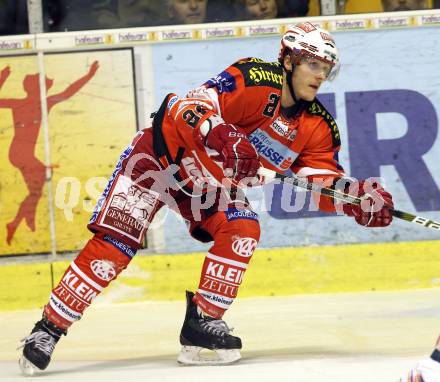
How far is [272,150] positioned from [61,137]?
2.38m

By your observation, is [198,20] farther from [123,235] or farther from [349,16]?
[123,235]

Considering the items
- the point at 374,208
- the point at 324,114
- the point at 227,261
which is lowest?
the point at 227,261

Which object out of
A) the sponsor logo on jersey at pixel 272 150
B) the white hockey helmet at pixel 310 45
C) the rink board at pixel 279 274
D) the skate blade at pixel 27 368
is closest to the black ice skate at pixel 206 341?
the skate blade at pixel 27 368

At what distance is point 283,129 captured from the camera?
527 cm

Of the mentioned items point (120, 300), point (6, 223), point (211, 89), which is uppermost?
point (211, 89)

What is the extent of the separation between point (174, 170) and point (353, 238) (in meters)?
2.45

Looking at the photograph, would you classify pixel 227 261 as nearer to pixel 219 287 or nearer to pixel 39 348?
pixel 219 287

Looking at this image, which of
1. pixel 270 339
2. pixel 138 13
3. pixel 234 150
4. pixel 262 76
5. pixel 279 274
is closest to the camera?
pixel 234 150

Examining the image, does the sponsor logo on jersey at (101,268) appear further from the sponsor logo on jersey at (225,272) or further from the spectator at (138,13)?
the spectator at (138,13)

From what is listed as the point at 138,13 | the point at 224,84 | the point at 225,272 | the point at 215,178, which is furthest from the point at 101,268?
the point at 138,13

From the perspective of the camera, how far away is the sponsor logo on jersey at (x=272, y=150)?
529 cm

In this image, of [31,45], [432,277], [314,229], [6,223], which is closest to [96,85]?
[31,45]

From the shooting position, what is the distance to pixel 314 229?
7.40 metres

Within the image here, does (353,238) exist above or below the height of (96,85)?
below
